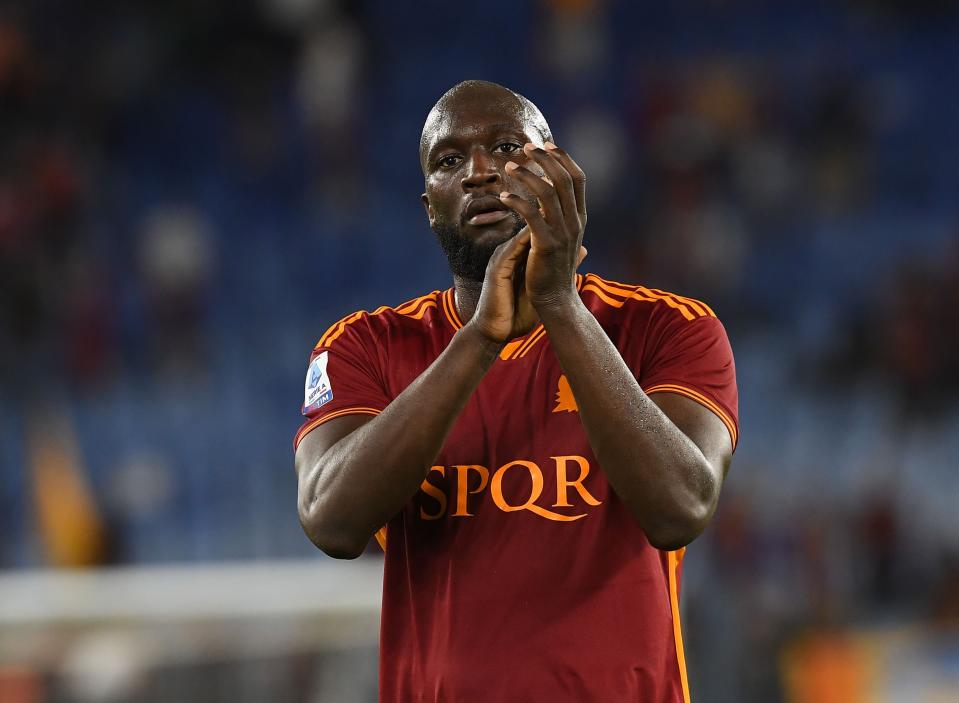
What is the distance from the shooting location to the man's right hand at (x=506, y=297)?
93.4 inches

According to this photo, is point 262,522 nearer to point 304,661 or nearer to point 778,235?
point 304,661

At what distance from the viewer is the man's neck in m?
2.83

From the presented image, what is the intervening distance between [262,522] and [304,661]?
3352mm

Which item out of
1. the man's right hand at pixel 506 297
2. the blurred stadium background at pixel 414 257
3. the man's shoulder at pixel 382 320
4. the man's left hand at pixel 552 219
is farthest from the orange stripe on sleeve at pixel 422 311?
the blurred stadium background at pixel 414 257

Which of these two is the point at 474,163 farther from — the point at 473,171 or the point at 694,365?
the point at 694,365

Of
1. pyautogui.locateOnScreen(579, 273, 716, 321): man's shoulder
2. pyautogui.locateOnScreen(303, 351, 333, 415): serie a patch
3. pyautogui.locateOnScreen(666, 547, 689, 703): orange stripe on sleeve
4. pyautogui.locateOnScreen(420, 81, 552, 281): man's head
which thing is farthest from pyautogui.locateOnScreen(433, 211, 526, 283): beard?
pyautogui.locateOnScreen(666, 547, 689, 703): orange stripe on sleeve

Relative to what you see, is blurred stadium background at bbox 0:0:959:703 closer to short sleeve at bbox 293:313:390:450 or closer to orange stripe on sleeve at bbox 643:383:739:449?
short sleeve at bbox 293:313:390:450

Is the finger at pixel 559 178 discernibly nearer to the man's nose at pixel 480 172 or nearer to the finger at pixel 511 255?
the finger at pixel 511 255

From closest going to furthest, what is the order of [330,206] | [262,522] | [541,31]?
[262,522] → [330,206] → [541,31]

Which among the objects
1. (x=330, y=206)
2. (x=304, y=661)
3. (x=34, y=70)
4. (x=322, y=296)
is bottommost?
(x=304, y=661)

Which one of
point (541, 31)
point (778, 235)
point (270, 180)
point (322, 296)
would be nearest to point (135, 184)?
point (270, 180)

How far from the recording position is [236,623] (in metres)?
5.93

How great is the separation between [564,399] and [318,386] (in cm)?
50

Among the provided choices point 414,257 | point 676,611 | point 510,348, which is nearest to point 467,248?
point 510,348
